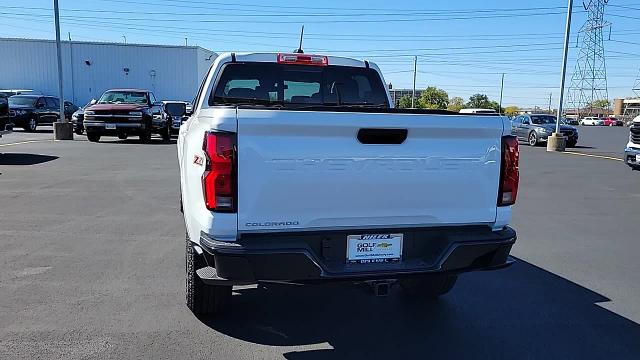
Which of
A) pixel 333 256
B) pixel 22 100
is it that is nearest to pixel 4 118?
pixel 333 256

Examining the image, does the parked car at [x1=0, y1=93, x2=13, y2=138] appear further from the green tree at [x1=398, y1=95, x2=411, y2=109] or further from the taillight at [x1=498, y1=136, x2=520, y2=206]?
the taillight at [x1=498, y1=136, x2=520, y2=206]

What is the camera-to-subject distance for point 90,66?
41.7 metres

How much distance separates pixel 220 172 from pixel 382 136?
1.00 meters

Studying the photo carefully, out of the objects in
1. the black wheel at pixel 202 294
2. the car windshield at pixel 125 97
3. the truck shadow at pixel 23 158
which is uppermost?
the car windshield at pixel 125 97

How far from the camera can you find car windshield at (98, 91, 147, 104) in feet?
64.0

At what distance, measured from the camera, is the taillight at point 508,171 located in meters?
3.43

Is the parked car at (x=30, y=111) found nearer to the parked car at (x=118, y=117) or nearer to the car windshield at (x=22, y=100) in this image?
the car windshield at (x=22, y=100)

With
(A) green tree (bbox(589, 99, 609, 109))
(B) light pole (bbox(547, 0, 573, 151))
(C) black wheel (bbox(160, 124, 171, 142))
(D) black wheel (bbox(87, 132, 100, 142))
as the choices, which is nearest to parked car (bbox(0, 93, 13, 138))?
(D) black wheel (bbox(87, 132, 100, 142))

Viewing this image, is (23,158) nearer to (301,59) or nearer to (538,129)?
(301,59)

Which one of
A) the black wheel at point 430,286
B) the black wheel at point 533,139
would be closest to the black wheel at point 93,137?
the black wheel at point 430,286

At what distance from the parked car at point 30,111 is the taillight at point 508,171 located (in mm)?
25704

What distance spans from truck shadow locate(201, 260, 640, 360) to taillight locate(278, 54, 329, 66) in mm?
2346

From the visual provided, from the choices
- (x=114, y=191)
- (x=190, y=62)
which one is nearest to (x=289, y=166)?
(x=114, y=191)

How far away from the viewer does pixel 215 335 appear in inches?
145
